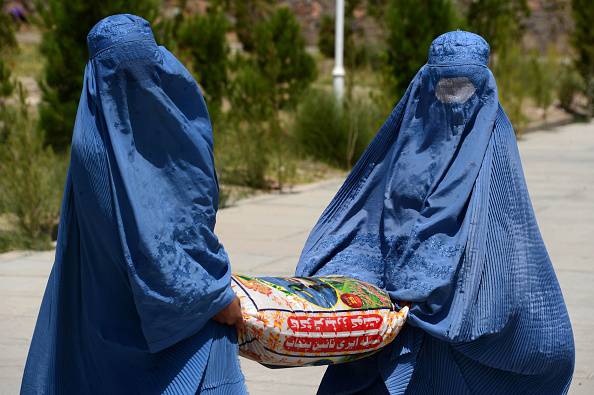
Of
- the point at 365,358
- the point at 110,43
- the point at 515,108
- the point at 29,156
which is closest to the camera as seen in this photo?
the point at 110,43

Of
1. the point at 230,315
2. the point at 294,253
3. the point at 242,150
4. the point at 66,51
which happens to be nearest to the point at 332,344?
the point at 230,315

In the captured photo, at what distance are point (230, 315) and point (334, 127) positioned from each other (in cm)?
916

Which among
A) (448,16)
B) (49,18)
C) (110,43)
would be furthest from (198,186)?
(448,16)

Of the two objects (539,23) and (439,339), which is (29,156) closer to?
(439,339)

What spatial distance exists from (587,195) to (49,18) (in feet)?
17.0

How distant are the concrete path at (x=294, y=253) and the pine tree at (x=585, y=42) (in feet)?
20.2

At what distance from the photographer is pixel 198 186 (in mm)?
2912

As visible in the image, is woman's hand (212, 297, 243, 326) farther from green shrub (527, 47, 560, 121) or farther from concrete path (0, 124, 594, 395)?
green shrub (527, 47, 560, 121)

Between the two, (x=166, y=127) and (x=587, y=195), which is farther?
(x=587, y=195)

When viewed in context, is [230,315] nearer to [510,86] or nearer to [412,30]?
[412,30]

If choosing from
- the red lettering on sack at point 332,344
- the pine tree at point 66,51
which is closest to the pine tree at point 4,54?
the pine tree at point 66,51

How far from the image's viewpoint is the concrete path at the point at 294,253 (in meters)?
4.99

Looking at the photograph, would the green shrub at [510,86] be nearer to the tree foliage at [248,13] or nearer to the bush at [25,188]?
the bush at [25,188]

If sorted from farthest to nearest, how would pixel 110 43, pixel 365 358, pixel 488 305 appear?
pixel 365 358, pixel 488 305, pixel 110 43
